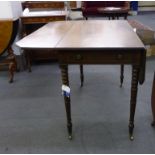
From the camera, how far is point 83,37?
1.64 m

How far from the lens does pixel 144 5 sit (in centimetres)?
768

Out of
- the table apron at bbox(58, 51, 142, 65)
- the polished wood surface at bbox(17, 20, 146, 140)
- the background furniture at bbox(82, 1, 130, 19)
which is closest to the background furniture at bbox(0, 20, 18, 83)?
the polished wood surface at bbox(17, 20, 146, 140)

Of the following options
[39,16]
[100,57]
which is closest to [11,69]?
[39,16]

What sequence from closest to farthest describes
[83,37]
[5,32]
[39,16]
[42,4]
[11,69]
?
[83,37]
[5,32]
[11,69]
[39,16]
[42,4]

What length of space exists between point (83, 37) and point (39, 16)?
1.68m

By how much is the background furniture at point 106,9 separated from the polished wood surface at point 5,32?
2269mm

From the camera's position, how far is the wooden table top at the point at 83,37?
142 cm

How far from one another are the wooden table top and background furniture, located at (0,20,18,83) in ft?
3.04

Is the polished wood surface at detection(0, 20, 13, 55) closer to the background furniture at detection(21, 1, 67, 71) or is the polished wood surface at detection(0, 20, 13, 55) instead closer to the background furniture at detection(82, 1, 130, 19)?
the background furniture at detection(21, 1, 67, 71)

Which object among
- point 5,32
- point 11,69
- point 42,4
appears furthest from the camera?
point 42,4

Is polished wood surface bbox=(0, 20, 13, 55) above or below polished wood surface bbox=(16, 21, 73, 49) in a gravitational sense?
below

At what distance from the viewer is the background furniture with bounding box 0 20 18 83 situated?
277cm

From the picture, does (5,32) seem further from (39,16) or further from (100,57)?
(100,57)

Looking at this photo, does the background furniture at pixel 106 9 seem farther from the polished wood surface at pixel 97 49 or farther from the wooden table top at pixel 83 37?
the polished wood surface at pixel 97 49
